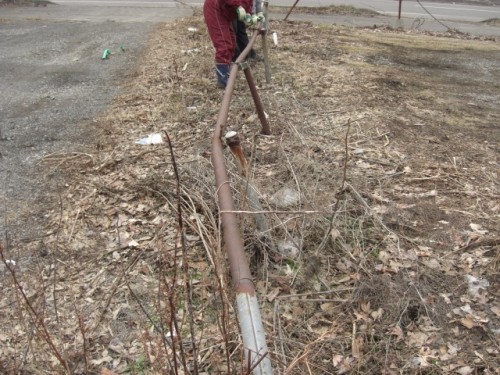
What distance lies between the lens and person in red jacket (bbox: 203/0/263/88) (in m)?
5.36

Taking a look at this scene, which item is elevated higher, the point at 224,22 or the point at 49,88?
the point at 224,22

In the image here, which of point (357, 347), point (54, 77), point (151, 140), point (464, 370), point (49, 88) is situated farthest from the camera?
point (54, 77)

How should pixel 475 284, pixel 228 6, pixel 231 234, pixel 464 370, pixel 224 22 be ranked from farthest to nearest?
1. pixel 224 22
2. pixel 228 6
3. pixel 475 284
4. pixel 464 370
5. pixel 231 234

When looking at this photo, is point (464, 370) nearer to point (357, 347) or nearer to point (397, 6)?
point (357, 347)

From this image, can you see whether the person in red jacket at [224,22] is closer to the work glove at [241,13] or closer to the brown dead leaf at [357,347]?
the work glove at [241,13]

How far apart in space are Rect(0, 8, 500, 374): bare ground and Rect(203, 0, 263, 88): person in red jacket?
1.29 feet

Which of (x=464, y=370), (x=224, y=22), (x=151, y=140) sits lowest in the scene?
(x=464, y=370)

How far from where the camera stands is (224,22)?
18.3 feet

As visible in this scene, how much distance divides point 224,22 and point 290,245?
136 inches

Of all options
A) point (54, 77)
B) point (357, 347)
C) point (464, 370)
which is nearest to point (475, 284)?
point (464, 370)

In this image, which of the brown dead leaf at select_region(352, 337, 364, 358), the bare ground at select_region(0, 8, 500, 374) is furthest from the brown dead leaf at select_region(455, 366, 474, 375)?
the brown dead leaf at select_region(352, 337, 364, 358)

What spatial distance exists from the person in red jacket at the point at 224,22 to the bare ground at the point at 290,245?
1.29 ft

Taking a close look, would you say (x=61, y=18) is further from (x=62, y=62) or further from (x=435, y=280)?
(x=435, y=280)

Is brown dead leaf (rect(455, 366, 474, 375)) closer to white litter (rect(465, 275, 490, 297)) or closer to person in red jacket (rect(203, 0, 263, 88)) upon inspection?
white litter (rect(465, 275, 490, 297))
